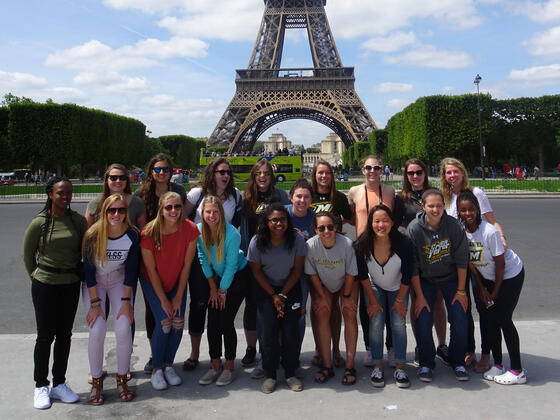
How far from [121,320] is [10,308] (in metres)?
2.72

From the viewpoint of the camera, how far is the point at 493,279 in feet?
10.6

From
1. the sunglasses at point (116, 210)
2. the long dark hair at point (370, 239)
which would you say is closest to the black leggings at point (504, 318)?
the long dark hair at point (370, 239)

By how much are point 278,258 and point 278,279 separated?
17 centimetres

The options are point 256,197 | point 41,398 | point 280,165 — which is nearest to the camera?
point 41,398

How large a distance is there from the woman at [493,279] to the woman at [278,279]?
1258mm

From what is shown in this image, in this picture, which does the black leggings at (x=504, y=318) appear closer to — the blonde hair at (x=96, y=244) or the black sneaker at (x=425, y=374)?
the black sneaker at (x=425, y=374)

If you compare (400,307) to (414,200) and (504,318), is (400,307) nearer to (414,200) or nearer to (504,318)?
(504,318)

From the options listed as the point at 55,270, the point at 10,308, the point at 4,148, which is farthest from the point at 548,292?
the point at 4,148

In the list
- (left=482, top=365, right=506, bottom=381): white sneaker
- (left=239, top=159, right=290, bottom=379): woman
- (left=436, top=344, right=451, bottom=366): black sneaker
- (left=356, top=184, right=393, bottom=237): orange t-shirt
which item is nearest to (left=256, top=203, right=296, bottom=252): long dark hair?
(left=239, top=159, right=290, bottom=379): woman

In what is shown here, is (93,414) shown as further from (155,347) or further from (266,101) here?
(266,101)

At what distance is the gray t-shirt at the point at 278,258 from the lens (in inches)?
Answer: 128

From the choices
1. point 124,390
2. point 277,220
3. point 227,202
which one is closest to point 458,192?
point 277,220

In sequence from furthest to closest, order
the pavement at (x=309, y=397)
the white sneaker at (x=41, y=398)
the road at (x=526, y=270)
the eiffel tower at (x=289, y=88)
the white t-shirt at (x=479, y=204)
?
1. the eiffel tower at (x=289, y=88)
2. the road at (x=526, y=270)
3. the white t-shirt at (x=479, y=204)
4. the white sneaker at (x=41, y=398)
5. the pavement at (x=309, y=397)

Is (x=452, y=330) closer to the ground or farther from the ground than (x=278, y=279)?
closer to the ground
